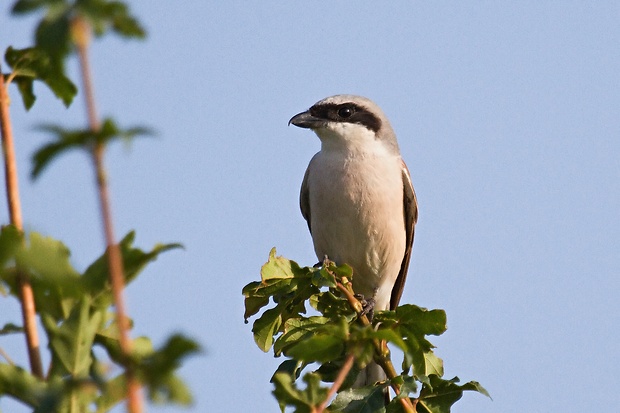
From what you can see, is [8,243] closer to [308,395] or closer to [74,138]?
[74,138]

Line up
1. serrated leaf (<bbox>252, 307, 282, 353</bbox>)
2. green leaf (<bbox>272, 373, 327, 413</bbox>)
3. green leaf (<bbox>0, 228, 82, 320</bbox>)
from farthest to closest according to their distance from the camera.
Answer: serrated leaf (<bbox>252, 307, 282, 353</bbox>) < green leaf (<bbox>272, 373, 327, 413</bbox>) < green leaf (<bbox>0, 228, 82, 320</bbox>)

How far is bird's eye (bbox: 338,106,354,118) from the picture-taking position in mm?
7074

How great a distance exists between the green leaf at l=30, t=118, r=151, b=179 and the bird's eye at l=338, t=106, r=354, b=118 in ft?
20.4

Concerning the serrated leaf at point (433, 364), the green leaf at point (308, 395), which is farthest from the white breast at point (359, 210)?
the green leaf at point (308, 395)

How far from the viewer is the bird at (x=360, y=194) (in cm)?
667

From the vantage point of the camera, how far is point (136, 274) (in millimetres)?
1257

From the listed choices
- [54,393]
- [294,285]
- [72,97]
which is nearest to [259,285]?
[294,285]

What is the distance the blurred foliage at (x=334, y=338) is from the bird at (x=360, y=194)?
263 cm

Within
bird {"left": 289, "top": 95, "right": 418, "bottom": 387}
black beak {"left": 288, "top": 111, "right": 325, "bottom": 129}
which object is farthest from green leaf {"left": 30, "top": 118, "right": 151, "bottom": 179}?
black beak {"left": 288, "top": 111, "right": 325, "bottom": 129}

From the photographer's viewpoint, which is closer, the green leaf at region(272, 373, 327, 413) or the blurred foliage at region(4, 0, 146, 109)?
the blurred foliage at region(4, 0, 146, 109)

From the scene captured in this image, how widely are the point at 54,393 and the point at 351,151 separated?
237 inches

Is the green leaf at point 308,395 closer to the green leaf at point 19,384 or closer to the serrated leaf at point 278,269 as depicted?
the green leaf at point 19,384

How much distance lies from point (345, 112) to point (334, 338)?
5.59m

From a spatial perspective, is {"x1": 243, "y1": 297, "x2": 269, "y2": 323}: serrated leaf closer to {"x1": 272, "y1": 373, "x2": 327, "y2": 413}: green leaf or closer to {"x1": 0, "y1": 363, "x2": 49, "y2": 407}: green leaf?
{"x1": 272, "y1": 373, "x2": 327, "y2": 413}: green leaf
